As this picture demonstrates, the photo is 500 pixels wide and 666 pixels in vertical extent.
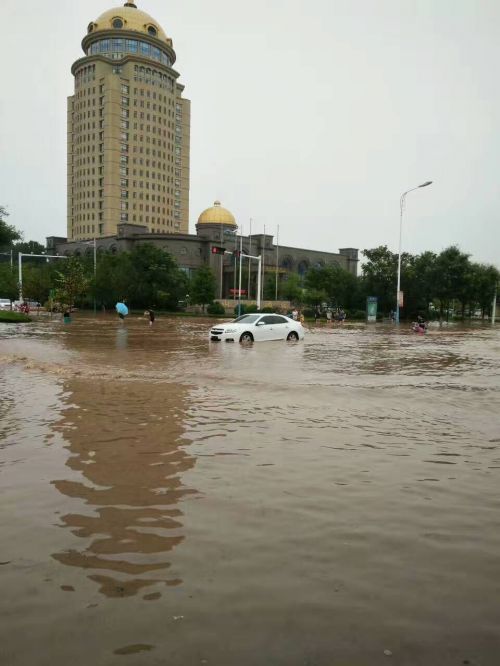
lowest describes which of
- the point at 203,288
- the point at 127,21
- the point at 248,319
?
the point at 248,319

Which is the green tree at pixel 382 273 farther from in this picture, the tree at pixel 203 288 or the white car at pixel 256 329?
the white car at pixel 256 329

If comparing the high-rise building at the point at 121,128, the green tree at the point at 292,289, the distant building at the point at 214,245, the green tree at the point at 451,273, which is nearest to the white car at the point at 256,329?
the green tree at the point at 451,273

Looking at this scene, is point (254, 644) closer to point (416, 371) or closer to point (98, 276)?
point (416, 371)

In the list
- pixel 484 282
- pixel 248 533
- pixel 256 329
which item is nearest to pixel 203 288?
pixel 484 282

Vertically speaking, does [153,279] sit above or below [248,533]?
above

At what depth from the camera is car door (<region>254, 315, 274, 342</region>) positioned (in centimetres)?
2422

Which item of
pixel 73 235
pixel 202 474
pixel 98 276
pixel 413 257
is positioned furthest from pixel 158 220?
pixel 202 474

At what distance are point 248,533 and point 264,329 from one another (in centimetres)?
2045

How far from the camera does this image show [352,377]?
1330 centimetres

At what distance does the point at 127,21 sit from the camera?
412ft

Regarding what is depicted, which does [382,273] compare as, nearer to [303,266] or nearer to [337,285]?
[337,285]

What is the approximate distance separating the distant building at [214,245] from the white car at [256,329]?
2423 inches

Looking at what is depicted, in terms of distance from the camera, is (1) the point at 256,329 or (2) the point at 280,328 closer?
(1) the point at 256,329

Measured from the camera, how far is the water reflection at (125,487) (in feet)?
11.9
